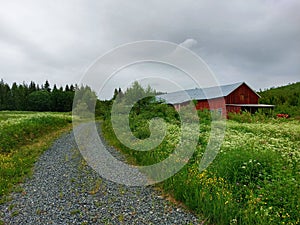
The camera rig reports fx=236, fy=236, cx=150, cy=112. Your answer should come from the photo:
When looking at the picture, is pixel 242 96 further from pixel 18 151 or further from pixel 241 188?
pixel 241 188

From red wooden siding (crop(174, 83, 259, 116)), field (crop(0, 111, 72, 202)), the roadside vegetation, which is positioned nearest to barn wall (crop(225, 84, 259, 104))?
red wooden siding (crop(174, 83, 259, 116))

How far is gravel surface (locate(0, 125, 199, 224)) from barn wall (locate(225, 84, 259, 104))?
1040 inches

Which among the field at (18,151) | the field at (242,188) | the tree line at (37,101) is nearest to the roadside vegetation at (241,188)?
the field at (242,188)

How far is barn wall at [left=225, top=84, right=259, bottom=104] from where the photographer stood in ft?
99.0

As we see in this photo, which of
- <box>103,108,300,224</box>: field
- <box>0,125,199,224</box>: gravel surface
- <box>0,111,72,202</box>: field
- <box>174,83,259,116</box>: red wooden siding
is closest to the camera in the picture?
<box>103,108,300,224</box>: field

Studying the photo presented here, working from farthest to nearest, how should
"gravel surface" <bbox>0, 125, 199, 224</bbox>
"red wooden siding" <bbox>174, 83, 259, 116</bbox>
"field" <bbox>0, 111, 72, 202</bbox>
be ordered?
"red wooden siding" <bbox>174, 83, 259, 116</bbox> → "field" <bbox>0, 111, 72, 202</bbox> → "gravel surface" <bbox>0, 125, 199, 224</bbox>

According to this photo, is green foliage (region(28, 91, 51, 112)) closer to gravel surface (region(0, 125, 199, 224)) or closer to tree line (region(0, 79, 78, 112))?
tree line (region(0, 79, 78, 112))

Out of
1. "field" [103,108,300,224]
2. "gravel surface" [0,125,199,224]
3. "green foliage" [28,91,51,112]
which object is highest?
"green foliage" [28,91,51,112]

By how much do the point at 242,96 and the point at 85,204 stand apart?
→ 30203mm

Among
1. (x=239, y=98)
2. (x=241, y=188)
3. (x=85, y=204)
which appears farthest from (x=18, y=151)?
(x=239, y=98)

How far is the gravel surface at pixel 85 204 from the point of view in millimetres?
3982

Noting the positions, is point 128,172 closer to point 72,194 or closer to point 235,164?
point 72,194

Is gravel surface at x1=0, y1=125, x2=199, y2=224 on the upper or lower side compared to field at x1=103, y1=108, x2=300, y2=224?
lower

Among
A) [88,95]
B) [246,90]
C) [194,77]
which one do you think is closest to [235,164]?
[194,77]
